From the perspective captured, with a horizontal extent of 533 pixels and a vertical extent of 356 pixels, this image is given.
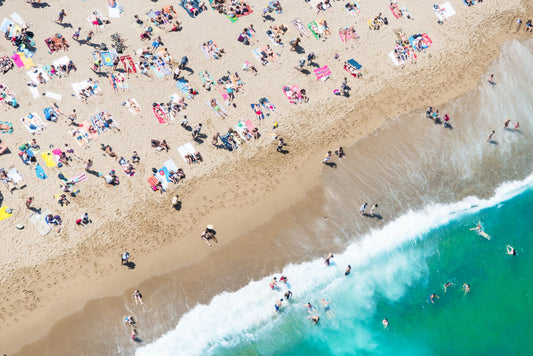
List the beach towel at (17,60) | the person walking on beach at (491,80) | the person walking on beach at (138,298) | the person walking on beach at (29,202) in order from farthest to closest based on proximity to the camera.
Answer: the person walking on beach at (491,80) < the beach towel at (17,60) < the person walking on beach at (29,202) < the person walking on beach at (138,298)

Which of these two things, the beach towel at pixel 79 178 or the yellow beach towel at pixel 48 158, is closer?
the beach towel at pixel 79 178

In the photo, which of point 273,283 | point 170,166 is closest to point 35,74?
point 170,166

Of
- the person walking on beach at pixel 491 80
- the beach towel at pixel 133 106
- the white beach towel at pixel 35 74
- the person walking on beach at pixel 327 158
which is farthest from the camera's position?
the person walking on beach at pixel 491 80

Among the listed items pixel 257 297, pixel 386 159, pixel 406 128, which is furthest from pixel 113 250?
pixel 406 128

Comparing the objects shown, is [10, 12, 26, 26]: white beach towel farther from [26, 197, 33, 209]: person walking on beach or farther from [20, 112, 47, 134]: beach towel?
[26, 197, 33, 209]: person walking on beach

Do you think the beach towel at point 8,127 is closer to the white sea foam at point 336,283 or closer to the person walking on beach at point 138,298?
the person walking on beach at point 138,298

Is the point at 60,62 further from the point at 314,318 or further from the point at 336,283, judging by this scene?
the point at 314,318

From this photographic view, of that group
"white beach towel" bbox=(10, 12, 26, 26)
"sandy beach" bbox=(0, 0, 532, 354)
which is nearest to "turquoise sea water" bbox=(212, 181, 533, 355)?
"sandy beach" bbox=(0, 0, 532, 354)

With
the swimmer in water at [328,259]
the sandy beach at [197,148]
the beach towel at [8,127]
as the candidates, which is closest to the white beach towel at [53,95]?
the sandy beach at [197,148]
